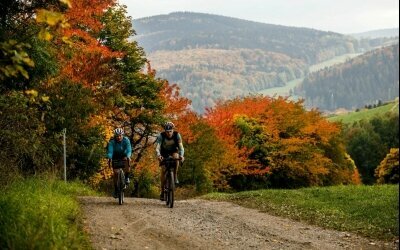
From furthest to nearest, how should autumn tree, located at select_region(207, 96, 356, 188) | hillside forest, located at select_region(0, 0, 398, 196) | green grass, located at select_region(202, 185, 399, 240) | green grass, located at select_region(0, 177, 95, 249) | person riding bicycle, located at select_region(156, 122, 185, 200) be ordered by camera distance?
autumn tree, located at select_region(207, 96, 356, 188) → person riding bicycle, located at select_region(156, 122, 185, 200) → hillside forest, located at select_region(0, 0, 398, 196) → green grass, located at select_region(202, 185, 399, 240) → green grass, located at select_region(0, 177, 95, 249)

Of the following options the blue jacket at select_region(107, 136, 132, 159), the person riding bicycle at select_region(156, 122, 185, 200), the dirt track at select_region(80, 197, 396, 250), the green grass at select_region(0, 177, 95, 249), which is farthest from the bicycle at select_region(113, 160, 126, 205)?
the green grass at select_region(0, 177, 95, 249)

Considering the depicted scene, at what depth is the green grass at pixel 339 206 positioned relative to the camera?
43.7 feet

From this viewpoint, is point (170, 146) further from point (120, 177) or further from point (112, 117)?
point (112, 117)

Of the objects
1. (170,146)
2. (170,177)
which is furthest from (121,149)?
(170,177)

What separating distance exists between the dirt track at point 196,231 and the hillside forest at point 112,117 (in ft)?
10.2

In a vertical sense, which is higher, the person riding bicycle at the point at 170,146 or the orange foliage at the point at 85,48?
the orange foliage at the point at 85,48

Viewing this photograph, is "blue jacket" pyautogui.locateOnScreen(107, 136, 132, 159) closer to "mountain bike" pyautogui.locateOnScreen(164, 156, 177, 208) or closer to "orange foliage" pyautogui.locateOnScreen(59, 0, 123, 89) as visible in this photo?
"mountain bike" pyautogui.locateOnScreen(164, 156, 177, 208)

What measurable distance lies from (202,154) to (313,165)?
44.6 feet

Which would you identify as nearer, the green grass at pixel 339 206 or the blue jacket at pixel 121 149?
the green grass at pixel 339 206

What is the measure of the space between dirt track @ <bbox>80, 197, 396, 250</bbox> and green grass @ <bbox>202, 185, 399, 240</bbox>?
0.82 meters

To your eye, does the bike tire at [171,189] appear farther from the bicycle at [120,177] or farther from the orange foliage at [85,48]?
the orange foliage at [85,48]

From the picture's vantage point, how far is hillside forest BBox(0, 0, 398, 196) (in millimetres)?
14859

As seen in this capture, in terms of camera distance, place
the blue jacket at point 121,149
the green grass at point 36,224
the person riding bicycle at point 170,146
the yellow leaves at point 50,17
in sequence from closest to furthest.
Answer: the yellow leaves at point 50,17 → the green grass at point 36,224 → the blue jacket at point 121,149 → the person riding bicycle at point 170,146

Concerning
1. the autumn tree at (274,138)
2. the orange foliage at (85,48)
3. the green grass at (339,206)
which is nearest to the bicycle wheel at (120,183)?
the green grass at (339,206)
